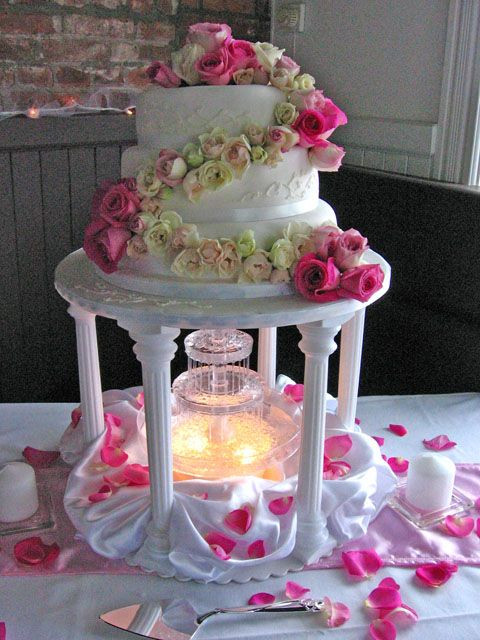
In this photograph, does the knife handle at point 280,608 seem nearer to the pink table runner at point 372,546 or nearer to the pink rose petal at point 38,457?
the pink table runner at point 372,546

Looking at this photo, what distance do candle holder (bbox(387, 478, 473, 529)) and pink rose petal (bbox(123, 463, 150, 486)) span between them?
541 mm

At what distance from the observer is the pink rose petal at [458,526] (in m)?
1.44

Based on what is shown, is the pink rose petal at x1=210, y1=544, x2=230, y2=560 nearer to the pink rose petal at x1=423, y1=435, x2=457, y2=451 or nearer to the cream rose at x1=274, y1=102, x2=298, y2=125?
the pink rose petal at x1=423, y1=435, x2=457, y2=451

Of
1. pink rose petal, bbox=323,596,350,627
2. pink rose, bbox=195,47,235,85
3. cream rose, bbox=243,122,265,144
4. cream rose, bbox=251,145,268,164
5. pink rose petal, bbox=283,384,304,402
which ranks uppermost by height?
pink rose, bbox=195,47,235,85

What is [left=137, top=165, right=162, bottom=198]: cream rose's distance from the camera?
1.29 meters

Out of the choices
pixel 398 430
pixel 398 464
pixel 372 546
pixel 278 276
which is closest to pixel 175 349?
pixel 278 276

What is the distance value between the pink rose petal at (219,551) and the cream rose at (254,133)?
777mm

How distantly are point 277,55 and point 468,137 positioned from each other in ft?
3.67

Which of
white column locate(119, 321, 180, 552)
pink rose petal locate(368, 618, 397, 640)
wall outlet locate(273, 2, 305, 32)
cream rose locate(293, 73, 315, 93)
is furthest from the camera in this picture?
wall outlet locate(273, 2, 305, 32)

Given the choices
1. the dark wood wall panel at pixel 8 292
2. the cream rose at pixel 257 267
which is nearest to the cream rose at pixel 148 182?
the cream rose at pixel 257 267

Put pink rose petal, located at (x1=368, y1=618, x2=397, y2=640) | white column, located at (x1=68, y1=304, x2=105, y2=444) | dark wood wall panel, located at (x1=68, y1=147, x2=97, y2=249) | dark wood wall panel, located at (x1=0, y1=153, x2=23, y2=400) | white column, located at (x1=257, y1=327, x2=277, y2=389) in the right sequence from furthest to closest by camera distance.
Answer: dark wood wall panel, located at (x1=68, y1=147, x2=97, y2=249) < dark wood wall panel, located at (x1=0, y1=153, x2=23, y2=400) < white column, located at (x1=257, y1=327, x2=277, y2=389) < white column, located at (x1=68, y1=304, x2=105, y2=444) < pink rose petal, located at (x1=368, y1=618, x2=397, y2=640)

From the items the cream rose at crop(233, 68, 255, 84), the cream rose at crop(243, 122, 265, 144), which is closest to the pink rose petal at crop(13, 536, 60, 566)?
the cream rose at crop(243, 122, 265, 144)

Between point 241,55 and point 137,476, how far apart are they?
2.93ft

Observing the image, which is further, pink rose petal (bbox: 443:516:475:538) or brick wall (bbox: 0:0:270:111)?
brick wall (bbox: 0:0:270:111)
